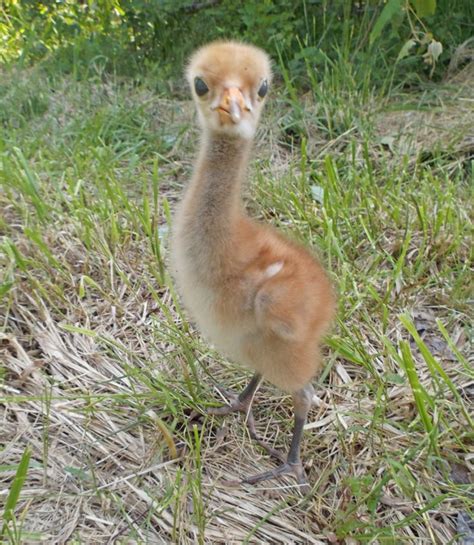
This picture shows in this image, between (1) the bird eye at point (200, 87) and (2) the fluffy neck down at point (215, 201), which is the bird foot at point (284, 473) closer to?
(2) the fluffy neck down at point (215, 201)

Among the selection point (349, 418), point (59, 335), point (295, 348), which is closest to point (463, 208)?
point (349, 418)

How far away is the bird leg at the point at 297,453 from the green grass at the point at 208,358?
0.11 feet

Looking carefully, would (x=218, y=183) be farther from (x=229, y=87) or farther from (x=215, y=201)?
(x=229, y=87)

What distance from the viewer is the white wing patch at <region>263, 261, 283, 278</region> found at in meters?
1.51

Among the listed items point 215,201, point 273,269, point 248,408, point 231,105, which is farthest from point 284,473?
point 231,105

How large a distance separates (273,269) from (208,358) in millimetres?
596

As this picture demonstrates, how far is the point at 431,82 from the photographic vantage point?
374cm

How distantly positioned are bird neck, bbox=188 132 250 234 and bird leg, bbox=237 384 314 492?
1.60ft

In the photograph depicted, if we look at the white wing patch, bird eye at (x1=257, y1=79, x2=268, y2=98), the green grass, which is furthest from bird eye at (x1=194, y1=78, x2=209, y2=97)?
the green grass

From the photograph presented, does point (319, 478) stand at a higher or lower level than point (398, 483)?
lower

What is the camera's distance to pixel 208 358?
6.62 ft

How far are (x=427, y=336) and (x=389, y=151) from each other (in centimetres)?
132

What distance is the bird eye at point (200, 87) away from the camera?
1458 mm

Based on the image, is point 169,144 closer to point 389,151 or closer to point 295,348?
point 389,151
